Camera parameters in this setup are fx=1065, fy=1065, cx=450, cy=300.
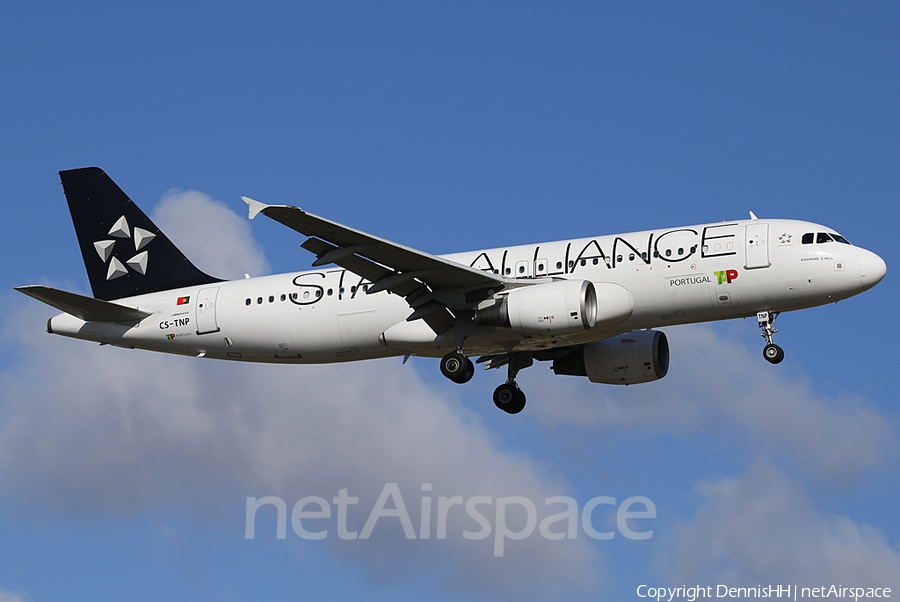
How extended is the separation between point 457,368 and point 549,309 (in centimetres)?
362

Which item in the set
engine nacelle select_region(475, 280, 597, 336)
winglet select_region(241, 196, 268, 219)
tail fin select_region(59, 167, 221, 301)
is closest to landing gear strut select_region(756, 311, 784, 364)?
engine nacelle select_region(475, 280, 597, 336)

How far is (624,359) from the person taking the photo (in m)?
34.5

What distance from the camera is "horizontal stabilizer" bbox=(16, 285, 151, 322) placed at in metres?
31.6

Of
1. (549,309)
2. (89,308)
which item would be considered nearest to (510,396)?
(549,309)

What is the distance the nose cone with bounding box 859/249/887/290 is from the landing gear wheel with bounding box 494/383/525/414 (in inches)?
427

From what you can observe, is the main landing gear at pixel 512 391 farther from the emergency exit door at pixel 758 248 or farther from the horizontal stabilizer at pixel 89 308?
the horizontal stabilizer at pixel 89 308

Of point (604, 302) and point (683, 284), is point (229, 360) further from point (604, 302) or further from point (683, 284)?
point (683, 284)

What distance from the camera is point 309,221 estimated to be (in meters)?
25.7

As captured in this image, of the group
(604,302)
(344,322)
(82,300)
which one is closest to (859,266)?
(604,302)

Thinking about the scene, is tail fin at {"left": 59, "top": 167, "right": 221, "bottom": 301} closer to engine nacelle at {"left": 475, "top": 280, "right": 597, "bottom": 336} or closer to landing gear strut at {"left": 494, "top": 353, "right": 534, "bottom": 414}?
landing gear strut at {"left": 494, "top": 353, "right": 534, "bottom": 414}

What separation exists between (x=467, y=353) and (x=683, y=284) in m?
6.62

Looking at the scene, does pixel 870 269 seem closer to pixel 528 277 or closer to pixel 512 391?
pixel 528 277

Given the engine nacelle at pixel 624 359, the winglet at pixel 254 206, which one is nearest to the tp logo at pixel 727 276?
the engine nacelle at pixel 624 359

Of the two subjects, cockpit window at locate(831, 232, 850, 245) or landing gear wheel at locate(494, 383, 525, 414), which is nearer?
cockpit window at locate(831, 232, 850, 245)
